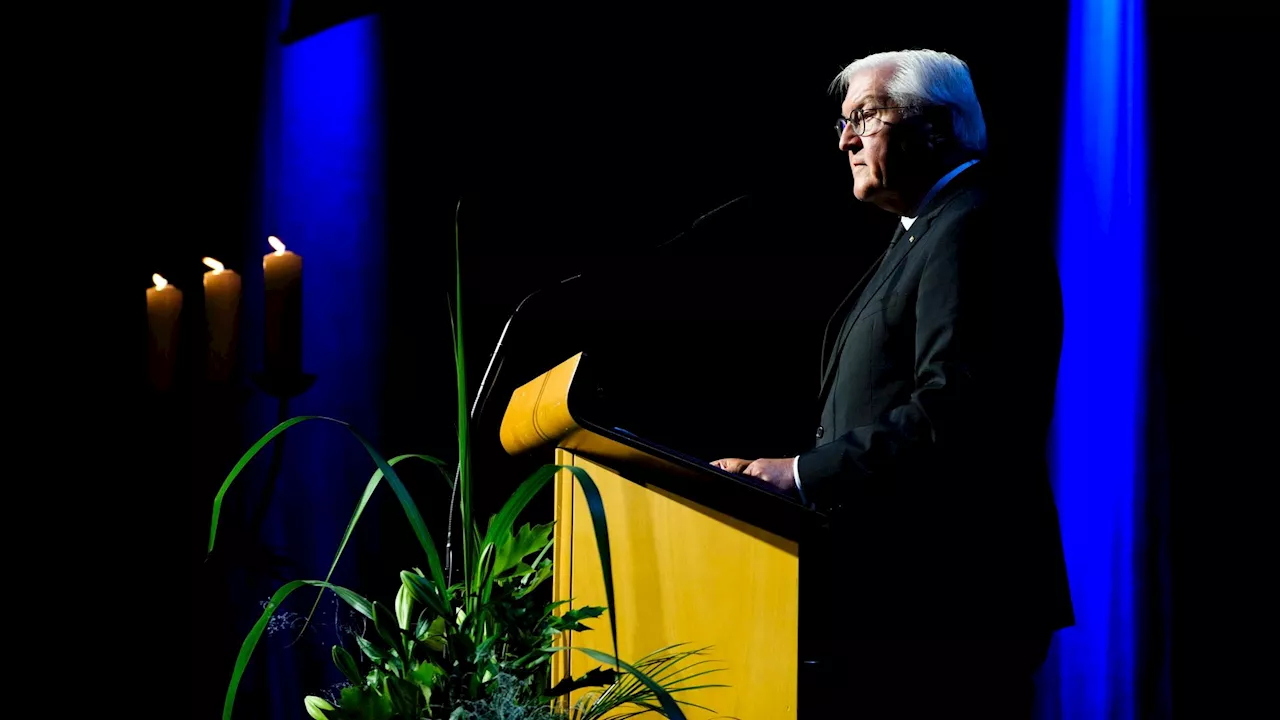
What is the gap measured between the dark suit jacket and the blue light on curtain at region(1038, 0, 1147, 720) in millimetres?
1321

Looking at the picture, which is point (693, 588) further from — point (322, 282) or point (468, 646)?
point (322, 282)

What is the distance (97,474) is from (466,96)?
1.13 metres

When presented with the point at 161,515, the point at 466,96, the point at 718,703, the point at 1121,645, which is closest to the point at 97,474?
the point at 161,515

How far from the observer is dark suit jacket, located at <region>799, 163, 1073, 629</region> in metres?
1.24

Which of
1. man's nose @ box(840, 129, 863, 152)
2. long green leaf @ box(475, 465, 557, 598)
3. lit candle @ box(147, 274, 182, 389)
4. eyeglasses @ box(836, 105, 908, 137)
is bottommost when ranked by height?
long green leaf @ box(475, 465, 557, 598)

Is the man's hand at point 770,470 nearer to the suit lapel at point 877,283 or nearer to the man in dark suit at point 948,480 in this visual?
the man in dark suit at point 948,480

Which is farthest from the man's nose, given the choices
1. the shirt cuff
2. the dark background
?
the dark background

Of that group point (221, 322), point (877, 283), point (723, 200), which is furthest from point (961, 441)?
point (723, 200)

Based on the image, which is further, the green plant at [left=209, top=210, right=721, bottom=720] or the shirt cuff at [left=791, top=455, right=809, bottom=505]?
the shirt cuff at [left=791, top=455, right=809, bottom=505]

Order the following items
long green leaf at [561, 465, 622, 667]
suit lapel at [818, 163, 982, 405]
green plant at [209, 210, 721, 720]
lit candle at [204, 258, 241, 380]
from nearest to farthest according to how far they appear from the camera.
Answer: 1. long green leaf at [561, 465, 622, 667]
2. green plant at [209, 210, 721, 720]
3. suit lapel at [818, 163, 982, 405]
4. lit candle at [204, 258, 241, 380]

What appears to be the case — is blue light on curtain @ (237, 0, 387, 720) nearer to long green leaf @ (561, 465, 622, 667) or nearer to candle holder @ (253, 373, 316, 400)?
candle holder @ (253, 373, 316, 400)

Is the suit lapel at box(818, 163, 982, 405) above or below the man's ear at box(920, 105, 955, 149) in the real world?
below

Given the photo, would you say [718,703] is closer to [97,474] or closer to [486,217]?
[97,474]

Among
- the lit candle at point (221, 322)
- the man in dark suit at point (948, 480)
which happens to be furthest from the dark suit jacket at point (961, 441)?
the lit candle at point (221, 322)
